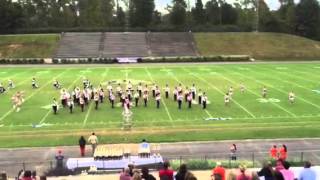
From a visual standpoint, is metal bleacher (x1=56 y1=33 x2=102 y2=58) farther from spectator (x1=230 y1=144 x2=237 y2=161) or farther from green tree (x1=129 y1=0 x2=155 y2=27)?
spectator (x1=230 y1=144 x2=237 y2=161)

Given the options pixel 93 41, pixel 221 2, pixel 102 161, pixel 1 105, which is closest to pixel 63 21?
pixel 93 41

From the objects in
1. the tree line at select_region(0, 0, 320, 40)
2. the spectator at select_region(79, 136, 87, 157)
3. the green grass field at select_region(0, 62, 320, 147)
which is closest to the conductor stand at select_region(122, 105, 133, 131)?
the green grass field at select_region(0, 62, 320, 147)

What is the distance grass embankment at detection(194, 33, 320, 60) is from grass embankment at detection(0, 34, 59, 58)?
76.6 ft

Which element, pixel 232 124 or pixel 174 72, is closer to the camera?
pixel 232 124

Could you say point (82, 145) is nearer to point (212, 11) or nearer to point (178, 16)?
point (178, 16)

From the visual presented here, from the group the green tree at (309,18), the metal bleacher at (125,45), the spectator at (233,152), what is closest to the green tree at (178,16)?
the metal bleacher at (125,45)

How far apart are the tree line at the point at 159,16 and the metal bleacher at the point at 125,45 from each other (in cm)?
556

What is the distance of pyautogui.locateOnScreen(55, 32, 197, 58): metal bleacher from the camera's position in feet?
255

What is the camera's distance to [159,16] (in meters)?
110

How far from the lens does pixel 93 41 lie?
3339 inches

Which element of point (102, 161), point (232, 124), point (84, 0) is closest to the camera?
point (102, 161)

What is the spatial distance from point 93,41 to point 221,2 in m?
39.0

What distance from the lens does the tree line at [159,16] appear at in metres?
95.1

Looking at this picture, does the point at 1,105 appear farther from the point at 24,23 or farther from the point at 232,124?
the point at 24,23
